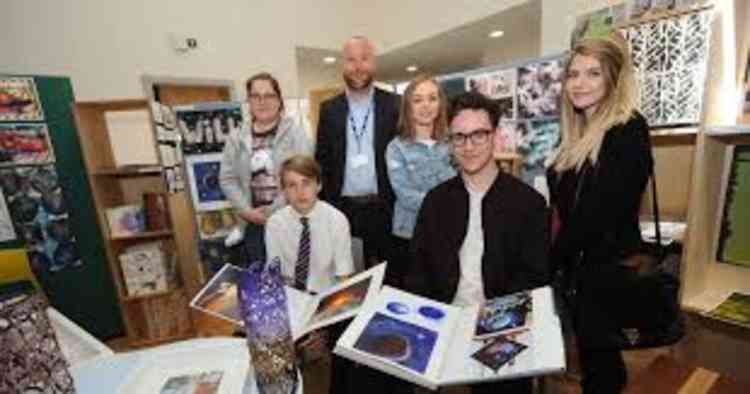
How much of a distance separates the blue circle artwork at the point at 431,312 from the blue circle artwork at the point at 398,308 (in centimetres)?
4

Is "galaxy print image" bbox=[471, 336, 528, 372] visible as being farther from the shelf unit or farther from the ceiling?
the ceiling

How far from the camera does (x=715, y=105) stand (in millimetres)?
1551

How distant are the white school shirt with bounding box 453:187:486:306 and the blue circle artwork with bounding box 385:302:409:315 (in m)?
0.31

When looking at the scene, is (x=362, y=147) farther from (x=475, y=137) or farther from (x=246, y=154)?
(x=475, y=137)

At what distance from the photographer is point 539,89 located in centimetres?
231

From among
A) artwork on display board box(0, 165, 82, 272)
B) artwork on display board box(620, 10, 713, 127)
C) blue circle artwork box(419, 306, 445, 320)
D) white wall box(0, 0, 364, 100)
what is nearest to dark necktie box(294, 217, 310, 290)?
blue circle artwork box(419, 306, 445, 320)

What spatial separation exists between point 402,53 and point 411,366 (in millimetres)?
5800

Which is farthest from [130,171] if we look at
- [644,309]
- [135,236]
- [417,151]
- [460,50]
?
[460,50]


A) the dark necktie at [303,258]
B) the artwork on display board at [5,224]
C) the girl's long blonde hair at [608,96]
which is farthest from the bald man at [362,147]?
the artwork on display board at [5,224]

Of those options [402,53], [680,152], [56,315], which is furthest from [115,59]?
[680,152]

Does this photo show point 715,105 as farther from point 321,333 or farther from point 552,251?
point 321,333

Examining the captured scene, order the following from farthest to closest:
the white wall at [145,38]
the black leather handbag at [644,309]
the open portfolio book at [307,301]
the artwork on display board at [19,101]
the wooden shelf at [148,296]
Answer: the white wall at [145,38], the wooden shelf at [148,296], the artwork on display board at [19,101], the black leather handbag at [644,309], the open portfolio book at [307,301]

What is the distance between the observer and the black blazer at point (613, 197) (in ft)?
3.97

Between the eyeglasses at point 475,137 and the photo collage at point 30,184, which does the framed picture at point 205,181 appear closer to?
the photo collage at point 30,184
